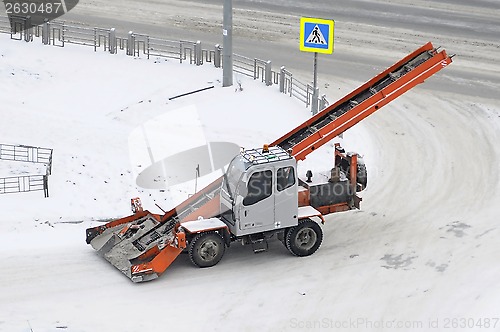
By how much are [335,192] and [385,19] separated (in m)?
22.3

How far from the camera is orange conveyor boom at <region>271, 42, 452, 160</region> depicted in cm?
2200

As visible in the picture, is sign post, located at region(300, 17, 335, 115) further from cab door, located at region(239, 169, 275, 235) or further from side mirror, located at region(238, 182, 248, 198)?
side mirror, located at region(238, 182, 248, 198)

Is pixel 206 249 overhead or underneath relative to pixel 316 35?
underneath

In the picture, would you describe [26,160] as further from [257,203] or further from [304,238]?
[304,238]

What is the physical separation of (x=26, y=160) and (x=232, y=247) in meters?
7.42

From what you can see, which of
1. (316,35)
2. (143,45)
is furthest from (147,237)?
(143,45)

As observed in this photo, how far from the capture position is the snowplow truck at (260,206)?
→ 67.7ft

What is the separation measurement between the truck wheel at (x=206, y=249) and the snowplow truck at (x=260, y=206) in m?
0.02

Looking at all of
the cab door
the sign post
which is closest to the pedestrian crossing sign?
the sign post

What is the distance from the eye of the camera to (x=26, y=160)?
26047 mm

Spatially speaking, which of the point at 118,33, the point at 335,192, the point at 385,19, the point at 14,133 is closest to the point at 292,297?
the point at 335,192

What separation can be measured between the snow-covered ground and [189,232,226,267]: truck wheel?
9.9 inches

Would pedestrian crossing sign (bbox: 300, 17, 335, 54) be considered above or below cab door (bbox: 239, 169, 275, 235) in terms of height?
above

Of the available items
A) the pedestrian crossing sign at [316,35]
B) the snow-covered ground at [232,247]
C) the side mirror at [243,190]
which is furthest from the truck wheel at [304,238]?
the pedestrian crossing sign at [316,35]
